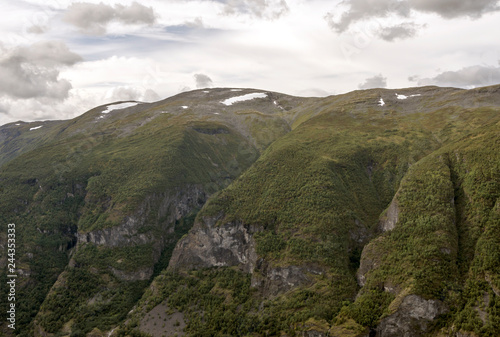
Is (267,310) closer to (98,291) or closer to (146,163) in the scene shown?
(98,291)

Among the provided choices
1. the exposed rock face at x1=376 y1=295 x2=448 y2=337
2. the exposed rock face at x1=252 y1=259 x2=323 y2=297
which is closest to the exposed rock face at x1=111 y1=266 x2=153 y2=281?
the exposed rock face at x1=252 y1=259 x2=323 y2=297

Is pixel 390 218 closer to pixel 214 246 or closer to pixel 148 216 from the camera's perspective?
pixel 214 246

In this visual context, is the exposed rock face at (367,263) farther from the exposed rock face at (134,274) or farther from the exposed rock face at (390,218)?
the exposed rock face at (134,274)

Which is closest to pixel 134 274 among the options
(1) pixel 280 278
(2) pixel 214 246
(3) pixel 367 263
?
(2) pixel 214 246

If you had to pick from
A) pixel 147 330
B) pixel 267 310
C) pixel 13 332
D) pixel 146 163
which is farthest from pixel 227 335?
pixel 146 163

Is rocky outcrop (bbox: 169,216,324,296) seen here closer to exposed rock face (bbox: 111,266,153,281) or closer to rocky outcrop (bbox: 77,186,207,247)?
exposed rock face (bbox: 111,266,153,281)

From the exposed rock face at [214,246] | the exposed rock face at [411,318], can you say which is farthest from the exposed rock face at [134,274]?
the exposed rock face at [411,318]
